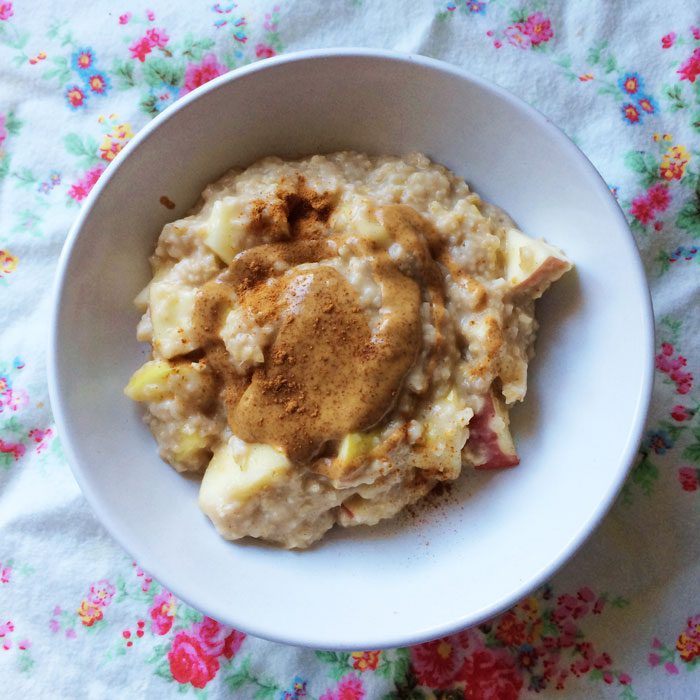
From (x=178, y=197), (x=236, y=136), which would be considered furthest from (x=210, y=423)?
(x=236, y=136)

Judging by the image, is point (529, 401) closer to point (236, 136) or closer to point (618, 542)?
point (618, 542)

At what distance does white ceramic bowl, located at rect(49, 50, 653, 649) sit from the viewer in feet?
6.82

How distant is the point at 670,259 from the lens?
2.58 metres

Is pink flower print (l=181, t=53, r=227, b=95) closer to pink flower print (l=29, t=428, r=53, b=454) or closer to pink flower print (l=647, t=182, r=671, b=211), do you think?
pink flower print (l=29, t=428, r=53, b=454)

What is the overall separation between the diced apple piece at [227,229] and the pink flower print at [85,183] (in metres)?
0.76

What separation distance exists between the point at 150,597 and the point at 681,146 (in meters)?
2.35

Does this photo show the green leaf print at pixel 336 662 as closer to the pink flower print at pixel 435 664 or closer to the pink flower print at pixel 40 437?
the pink flower print at pixel 435 664

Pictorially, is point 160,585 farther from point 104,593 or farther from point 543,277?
point 543,277

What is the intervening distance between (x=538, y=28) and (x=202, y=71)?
1.16 m

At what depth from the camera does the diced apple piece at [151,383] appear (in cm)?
215

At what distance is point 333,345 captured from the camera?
206 centimetres

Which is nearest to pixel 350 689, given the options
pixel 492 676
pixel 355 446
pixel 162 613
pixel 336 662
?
pixel 336 662

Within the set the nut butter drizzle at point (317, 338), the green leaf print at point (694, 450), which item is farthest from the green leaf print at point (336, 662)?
the green leaf print at point (694, 450)

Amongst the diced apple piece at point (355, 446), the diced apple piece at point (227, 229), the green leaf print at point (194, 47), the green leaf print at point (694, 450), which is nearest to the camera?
the diced apple piece at point (355, 446)
